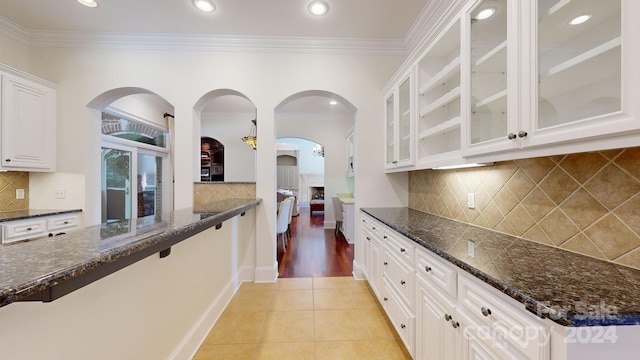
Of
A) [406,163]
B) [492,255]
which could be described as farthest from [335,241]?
[492,255]

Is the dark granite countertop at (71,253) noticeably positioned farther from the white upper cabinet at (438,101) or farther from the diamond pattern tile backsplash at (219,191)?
the white upper cabinet at (438,101)

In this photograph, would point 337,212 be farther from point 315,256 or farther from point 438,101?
point 438,101

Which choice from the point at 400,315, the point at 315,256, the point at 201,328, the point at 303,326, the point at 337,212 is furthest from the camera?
the point at 337,212

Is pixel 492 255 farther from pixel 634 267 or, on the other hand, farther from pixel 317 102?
pixel 317 102

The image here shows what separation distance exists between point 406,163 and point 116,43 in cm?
359

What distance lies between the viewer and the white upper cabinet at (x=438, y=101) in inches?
66.6

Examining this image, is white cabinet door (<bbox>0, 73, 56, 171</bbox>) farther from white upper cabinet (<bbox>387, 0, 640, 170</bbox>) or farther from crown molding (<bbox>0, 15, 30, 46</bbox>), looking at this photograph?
white upper cabinet (<bbox>387, 0, 640, 170</bbox>)

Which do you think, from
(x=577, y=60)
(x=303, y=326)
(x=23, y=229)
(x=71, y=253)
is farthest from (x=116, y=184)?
(x=577, y=60)

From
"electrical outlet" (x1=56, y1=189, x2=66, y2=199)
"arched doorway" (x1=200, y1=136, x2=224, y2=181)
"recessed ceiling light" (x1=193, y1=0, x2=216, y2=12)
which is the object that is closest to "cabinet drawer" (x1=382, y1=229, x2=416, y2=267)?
"recessed ceiling light" (x1=193, y1=0, x2=216, y2=12)

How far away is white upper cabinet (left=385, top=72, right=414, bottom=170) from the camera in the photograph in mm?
2152

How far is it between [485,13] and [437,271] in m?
1.47

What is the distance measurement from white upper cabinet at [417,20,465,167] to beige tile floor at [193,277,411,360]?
1453 millimetres

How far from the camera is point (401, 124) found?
242 centimetres

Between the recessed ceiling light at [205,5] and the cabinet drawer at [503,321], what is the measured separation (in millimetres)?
2990
